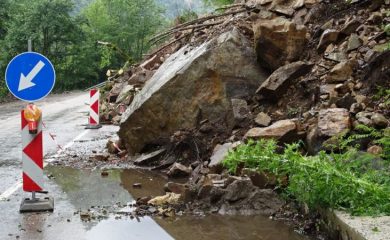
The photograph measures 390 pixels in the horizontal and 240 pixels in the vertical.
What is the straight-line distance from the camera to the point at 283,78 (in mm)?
8398

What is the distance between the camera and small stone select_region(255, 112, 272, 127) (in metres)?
7.98

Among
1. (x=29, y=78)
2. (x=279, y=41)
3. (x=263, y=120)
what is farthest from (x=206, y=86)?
(x=29, y=78)

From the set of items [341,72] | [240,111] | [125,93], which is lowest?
[125,93]

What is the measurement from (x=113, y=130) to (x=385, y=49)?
30.9 feet

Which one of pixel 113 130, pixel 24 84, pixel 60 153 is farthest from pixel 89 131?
pixel 24 84

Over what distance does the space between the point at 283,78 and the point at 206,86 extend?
1.48 metres

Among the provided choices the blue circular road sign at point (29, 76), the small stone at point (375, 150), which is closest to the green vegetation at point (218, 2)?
the blue circular road sign at point (29, 76)

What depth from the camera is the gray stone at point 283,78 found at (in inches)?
331

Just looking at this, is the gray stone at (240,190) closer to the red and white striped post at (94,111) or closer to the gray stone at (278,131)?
the gray stone at (278,131)

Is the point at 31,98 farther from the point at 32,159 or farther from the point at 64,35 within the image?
the point at 64,35

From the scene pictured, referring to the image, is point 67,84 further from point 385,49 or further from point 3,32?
point 385,49

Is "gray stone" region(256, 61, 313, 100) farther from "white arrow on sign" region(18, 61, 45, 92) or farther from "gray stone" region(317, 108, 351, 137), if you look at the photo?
"white arrow on sign" region(18, 61, 45, 92)

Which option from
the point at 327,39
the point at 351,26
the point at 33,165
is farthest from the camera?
the point at 327,39

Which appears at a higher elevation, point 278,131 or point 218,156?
point 278,131
